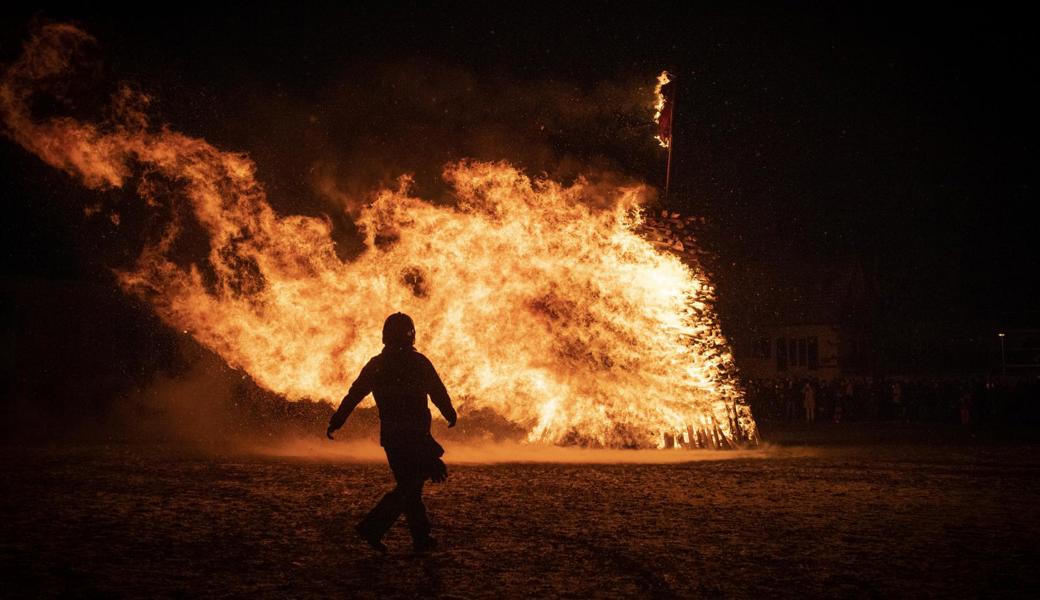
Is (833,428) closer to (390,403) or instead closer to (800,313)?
(800,313)

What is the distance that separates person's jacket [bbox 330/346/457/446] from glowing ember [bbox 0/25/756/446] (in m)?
7.71

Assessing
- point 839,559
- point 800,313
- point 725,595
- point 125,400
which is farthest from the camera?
point 800,313

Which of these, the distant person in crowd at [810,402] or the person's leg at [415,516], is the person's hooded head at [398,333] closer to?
the person's leg at [415,516]

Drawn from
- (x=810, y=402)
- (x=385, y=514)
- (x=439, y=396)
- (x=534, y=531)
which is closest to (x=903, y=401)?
(x=810, y=402)

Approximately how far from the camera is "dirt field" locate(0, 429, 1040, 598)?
5.76m

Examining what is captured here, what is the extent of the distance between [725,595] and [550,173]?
10.8 meters

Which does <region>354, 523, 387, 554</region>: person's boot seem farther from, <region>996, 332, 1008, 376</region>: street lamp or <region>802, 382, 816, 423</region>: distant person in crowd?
<region>996, 332, 1008, 376</region>: street lamp

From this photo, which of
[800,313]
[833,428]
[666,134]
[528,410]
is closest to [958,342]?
[800,313]

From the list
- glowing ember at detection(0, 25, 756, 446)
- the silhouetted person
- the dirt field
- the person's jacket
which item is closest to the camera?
the dirt field

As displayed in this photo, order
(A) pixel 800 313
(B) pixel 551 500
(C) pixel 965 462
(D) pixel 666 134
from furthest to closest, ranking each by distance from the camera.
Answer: (A) pixel 800 313, (D) pixel 666 134, (C) pixel 965 462, (B) pixel 551 500

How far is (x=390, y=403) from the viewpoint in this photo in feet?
23.4

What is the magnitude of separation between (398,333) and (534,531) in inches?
86.4

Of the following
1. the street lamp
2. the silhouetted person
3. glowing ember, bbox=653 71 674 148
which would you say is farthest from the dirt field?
the street lamp

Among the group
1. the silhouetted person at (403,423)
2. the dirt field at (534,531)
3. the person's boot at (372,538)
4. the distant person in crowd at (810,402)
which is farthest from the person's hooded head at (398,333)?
the distant person in crowd at (810,402)
